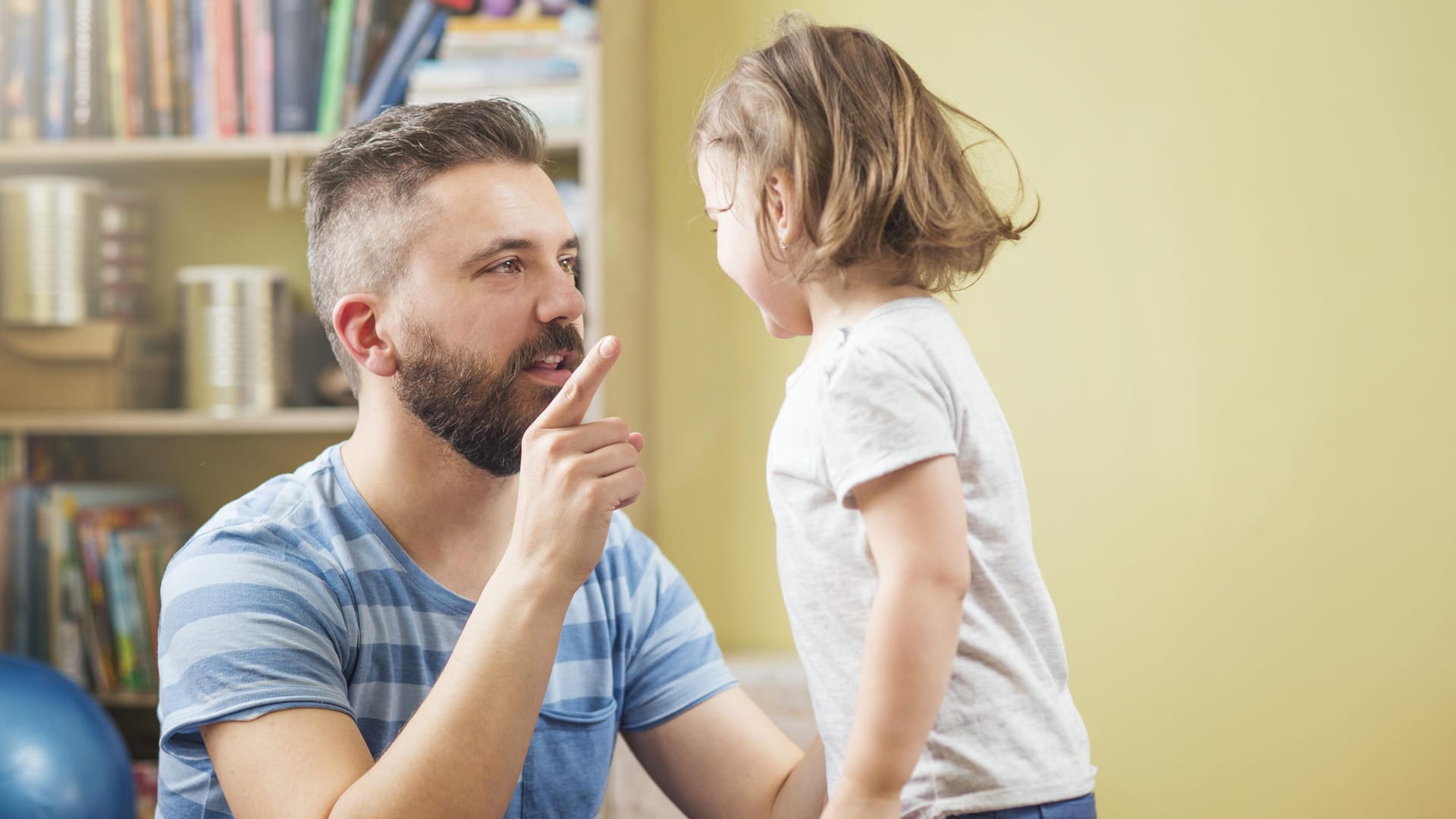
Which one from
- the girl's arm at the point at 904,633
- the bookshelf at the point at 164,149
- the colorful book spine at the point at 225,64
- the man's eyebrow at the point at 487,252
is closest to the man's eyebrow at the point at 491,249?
the man's eyebrow at the point at 487,252

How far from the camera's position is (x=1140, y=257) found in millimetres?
1942

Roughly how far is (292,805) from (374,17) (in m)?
1.51

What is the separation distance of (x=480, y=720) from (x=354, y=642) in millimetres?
203

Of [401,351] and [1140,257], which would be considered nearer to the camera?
[401,351]

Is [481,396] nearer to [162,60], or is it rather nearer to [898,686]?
[898,686]

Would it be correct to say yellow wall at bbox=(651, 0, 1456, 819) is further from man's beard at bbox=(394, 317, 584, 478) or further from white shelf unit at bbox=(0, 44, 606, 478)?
man's beard at bbox=(394, 317, 584, 478)

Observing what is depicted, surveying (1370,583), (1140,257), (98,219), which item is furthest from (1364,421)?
(98,219)

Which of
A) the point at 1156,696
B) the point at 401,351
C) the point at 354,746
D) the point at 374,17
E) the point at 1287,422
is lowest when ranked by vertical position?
the point at 1156,696

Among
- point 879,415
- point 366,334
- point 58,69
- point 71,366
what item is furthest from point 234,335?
point 879,415

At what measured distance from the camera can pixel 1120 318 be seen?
1942mm

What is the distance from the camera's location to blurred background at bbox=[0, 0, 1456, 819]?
1.90 meters

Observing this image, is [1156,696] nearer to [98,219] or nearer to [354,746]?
[354,746]

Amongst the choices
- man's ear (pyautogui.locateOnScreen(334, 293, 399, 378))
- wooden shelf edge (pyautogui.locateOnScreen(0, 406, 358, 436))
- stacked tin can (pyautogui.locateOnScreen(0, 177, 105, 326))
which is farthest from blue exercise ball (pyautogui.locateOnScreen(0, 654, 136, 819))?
man's ear (pyautogui.locateOnScreen(334, 293, 399, 378))

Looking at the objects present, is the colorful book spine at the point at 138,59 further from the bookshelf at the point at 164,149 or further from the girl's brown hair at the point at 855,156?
the girl's brown hair at the point at 855,156
